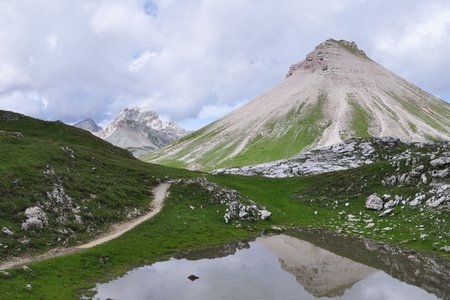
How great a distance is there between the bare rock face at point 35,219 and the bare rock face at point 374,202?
5033 centimetres

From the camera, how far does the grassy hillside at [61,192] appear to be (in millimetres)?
46875

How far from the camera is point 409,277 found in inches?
1622

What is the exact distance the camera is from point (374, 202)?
69.4 meters

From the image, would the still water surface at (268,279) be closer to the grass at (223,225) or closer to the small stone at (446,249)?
the grass at (223,225)

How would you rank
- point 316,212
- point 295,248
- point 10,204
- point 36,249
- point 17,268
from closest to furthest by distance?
point 17,268, point 36,249, point 10,204, point 295,248, point 316,212

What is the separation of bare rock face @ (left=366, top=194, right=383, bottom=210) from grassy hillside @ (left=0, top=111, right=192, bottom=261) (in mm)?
37576

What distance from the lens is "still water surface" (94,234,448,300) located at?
36781mm

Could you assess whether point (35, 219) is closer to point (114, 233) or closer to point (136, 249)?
point (114, 233)

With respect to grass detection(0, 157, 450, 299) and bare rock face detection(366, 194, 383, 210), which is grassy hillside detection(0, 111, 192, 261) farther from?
bare rock face detection(366, 194, 383, 210)

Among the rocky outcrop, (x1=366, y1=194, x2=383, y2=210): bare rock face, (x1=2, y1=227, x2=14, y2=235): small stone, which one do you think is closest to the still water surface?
(x1=2, y1=227, x2=14, y2=235): small stone

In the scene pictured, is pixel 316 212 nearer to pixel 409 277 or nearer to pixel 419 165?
pixel 419 165

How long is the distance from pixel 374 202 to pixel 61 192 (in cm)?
4938

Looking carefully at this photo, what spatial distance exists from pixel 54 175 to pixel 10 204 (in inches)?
483

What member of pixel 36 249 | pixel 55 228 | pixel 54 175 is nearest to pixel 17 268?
pixel 36 249
